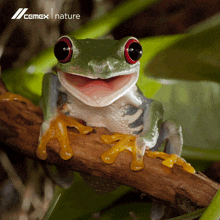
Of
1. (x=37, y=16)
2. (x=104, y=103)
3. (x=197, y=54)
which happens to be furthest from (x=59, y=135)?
(x=197, y=54)

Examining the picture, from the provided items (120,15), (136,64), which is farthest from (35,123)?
(120,15)

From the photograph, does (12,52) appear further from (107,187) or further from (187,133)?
(187,133)

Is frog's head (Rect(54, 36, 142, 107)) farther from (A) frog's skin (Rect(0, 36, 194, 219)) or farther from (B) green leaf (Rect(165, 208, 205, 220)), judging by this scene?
(B) green leaf (Rect(165, 208, 205, 220))

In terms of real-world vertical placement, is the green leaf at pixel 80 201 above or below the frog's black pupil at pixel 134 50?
below

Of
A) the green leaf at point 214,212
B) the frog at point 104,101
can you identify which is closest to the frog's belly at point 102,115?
the frog at point 104,101

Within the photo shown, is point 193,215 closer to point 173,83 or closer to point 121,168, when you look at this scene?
point 121,168

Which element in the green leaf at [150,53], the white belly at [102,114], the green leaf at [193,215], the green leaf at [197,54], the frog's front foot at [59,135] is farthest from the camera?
the green leaf at [197,54]

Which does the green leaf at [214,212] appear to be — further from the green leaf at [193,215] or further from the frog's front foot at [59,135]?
the frog's front foot at [59,135]

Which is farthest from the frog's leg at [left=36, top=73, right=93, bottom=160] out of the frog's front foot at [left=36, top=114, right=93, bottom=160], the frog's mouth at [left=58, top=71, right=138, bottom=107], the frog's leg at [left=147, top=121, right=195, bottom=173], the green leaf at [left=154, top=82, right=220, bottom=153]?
the green leaf at [left=154, top=82, right=220, bottom=153]
